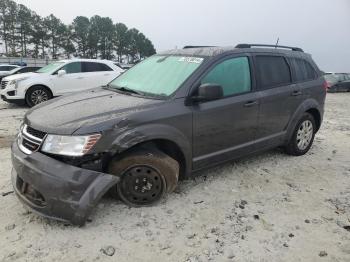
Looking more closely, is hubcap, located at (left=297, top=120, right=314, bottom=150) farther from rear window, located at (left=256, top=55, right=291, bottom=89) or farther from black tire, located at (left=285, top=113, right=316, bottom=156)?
rear window, located at (left=256, top=55, right=291, bottom=89)

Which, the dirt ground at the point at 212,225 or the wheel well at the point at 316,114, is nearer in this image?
the dirt ground at the point at 212,225

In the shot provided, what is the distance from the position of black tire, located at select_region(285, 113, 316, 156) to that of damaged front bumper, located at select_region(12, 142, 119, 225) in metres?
3.33

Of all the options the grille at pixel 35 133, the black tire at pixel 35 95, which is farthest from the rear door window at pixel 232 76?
the black tire at pixel 35 95

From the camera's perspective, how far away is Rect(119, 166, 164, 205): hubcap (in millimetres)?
3879

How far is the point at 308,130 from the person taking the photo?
239 inches

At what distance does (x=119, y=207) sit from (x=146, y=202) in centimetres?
29

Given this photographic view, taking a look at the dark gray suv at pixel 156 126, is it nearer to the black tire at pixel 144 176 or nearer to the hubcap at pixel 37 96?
the black tire at pixel 144 176

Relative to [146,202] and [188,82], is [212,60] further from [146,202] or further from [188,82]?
[146,202]

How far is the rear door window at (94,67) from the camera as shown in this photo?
39.5 feet

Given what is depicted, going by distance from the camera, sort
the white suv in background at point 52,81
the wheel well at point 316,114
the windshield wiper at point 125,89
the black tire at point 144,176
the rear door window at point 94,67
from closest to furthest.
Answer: the black tire at point 144,176 → the windshield wiper at point 125,89 → the wheel well at point 316,114 → the white suv in background at point 52,81 → the rear door window at point 94,67

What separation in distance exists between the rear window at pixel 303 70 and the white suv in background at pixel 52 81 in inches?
296

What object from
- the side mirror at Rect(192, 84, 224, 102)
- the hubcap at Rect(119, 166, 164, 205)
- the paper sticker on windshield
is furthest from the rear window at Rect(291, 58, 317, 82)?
the hubcap at Rect(119, 166, 164, 205)

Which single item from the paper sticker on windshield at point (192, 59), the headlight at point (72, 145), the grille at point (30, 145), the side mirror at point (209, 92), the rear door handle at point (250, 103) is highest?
the paper sticker on windshield at point (192, 59)

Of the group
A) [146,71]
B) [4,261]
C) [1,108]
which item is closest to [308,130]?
[146,71]
